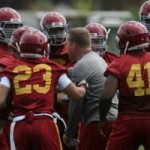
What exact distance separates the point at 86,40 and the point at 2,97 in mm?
1295

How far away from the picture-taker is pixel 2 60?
33.9 feet

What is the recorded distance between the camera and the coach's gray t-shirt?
33.3 feet

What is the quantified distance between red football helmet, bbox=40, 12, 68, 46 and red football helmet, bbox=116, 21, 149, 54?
1383mm

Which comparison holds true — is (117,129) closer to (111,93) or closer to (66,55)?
(111,93)

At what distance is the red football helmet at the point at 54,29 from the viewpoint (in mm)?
11305

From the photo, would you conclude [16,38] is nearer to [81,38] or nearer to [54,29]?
[81,38]

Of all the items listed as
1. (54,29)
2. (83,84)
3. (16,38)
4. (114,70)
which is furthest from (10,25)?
(114,70)

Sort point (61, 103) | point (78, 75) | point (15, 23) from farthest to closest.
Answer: point (15, 23) → point (61, 103) → point (78, 75)

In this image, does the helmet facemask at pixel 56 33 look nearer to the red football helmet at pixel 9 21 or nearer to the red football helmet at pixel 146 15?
the red football helmet at pixel 9 21

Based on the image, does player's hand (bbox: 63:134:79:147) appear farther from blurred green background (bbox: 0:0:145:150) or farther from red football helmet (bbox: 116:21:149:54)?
blurred green background (bbox: 0:0:145:150)

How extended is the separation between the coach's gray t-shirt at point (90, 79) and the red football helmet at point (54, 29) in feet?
A: 3.33

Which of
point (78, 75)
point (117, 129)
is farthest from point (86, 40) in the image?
point (117, 129)

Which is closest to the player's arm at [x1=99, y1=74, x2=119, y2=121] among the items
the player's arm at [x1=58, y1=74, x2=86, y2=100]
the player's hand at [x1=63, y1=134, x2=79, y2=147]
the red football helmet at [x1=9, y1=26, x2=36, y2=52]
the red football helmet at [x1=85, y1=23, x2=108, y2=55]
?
the player's arm at [x1=58, y1=74, x2=86, y2=100]

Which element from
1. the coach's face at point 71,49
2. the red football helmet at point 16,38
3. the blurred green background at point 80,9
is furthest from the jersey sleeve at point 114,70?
the blurred green background at point 80,9
